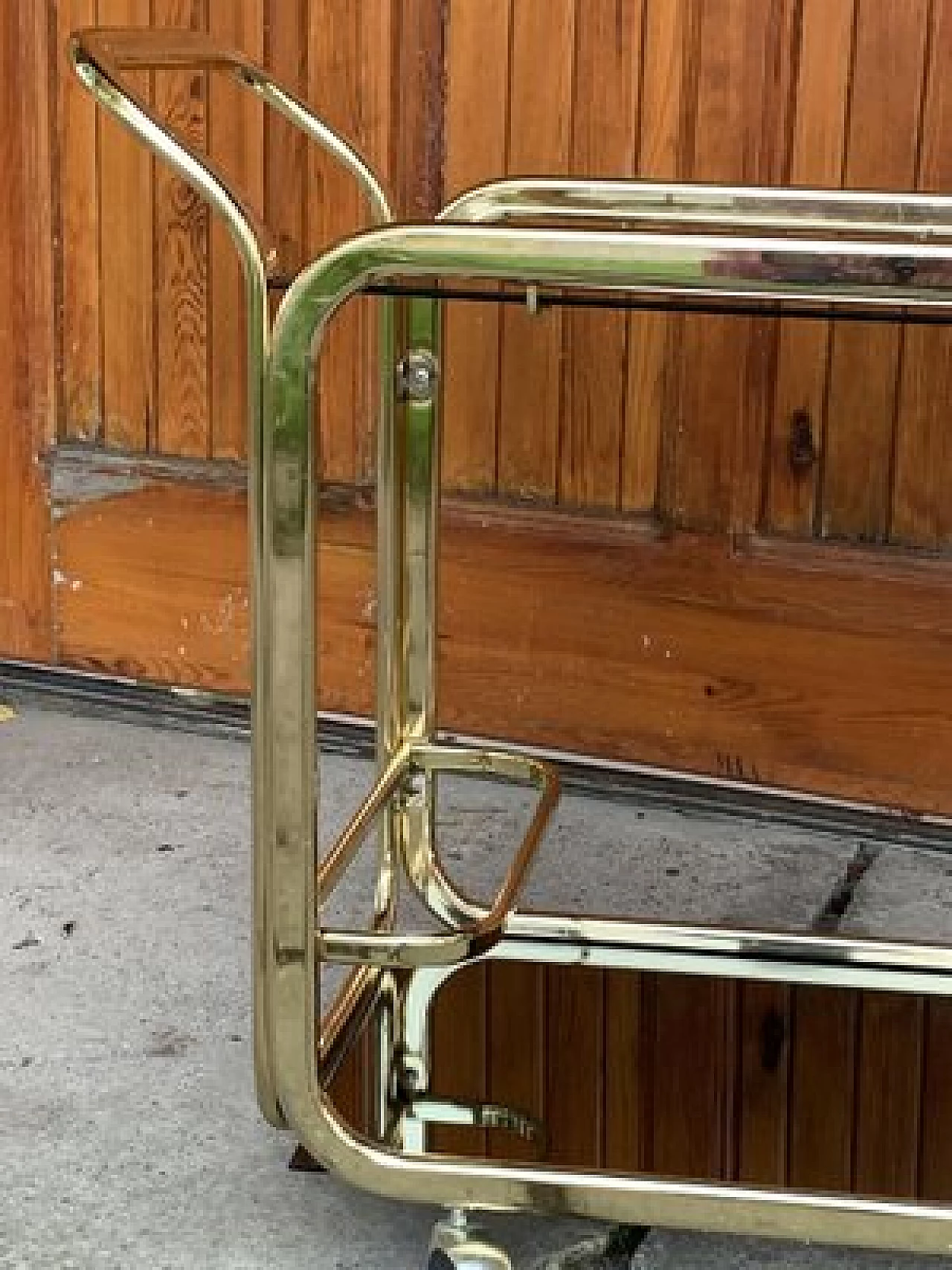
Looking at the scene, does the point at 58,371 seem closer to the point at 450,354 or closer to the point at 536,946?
the point at 450,354

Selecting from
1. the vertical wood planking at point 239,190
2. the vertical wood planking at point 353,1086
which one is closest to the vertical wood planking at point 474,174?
A: the vertical wood planking at point 239,190

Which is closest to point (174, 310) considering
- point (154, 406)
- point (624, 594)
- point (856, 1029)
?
point (154, 406)

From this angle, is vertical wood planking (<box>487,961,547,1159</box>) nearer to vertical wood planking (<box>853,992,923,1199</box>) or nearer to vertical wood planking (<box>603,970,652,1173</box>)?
vertical wood planking (<box>603,970,652,1173</box>)

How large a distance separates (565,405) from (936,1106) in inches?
37.3

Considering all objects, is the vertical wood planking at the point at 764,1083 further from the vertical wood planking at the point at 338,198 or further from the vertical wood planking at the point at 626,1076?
the vertical wood planking at the point at 338,198

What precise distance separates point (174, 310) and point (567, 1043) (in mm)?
1153

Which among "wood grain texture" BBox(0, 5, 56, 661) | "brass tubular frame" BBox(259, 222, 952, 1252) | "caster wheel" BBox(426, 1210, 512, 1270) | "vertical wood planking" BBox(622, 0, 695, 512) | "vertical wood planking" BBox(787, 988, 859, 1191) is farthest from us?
"wood grain texture" BBox(0, 5, 56, 661)

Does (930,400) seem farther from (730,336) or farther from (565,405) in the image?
(565,405)

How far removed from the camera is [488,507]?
241 cm

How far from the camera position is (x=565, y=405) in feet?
7.74

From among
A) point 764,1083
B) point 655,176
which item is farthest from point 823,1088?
point 655,176

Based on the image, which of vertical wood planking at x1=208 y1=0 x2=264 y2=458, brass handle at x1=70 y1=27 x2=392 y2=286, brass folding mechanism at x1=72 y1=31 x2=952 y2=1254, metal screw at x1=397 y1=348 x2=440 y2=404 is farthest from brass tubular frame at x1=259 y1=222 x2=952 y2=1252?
vertical wood planking at x1=208 y1=0 x2=264 y2=458

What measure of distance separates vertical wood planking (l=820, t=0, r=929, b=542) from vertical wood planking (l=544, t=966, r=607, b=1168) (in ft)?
2.27

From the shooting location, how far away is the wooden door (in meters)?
2.21
